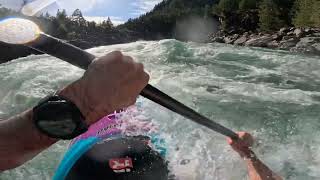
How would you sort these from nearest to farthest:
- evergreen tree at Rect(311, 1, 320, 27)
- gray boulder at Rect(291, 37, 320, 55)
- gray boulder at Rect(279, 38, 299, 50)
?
1. gray boulder at Rect(291, 37, 320, 55)
2. gray boulder at Rect(279, 38, 299, 50)
3. evergreen tree at Rect(311, 1, 320, 27)

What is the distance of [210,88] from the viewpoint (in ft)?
25.3

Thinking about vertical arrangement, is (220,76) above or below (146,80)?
below

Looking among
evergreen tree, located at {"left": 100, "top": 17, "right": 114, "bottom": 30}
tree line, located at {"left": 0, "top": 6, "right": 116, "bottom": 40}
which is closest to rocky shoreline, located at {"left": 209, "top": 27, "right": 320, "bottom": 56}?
tree line, located at {"left": 0, "top": 6, "right": 116, "bottom": 40}

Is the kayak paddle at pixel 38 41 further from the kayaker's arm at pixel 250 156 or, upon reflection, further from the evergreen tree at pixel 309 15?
the evergreen tree at pixel 309 15

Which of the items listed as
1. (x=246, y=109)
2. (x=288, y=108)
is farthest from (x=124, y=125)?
(x=288, y=108)

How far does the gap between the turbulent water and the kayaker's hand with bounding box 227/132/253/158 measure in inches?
13.9

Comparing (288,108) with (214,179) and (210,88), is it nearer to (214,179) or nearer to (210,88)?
(210,88)

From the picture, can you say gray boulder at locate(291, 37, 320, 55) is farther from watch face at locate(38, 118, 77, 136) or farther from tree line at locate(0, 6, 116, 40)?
tree line at locate(0, 6, 116, 40)

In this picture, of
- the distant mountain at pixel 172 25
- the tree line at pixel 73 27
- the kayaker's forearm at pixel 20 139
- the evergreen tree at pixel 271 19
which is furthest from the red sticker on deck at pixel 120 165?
the distant mountain at pixel 172 25

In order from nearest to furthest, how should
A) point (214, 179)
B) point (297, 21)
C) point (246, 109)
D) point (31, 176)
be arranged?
point (214, 179) → point (31, 176) → point (246, 109) → point (297, 21)

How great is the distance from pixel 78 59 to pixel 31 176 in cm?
377

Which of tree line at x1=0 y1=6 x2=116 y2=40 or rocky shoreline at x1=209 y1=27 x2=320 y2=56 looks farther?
tree line at x1=0 y1=6 x2=116 y2=40

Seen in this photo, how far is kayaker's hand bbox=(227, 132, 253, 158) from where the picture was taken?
2961mm

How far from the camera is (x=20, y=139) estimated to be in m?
1.03
